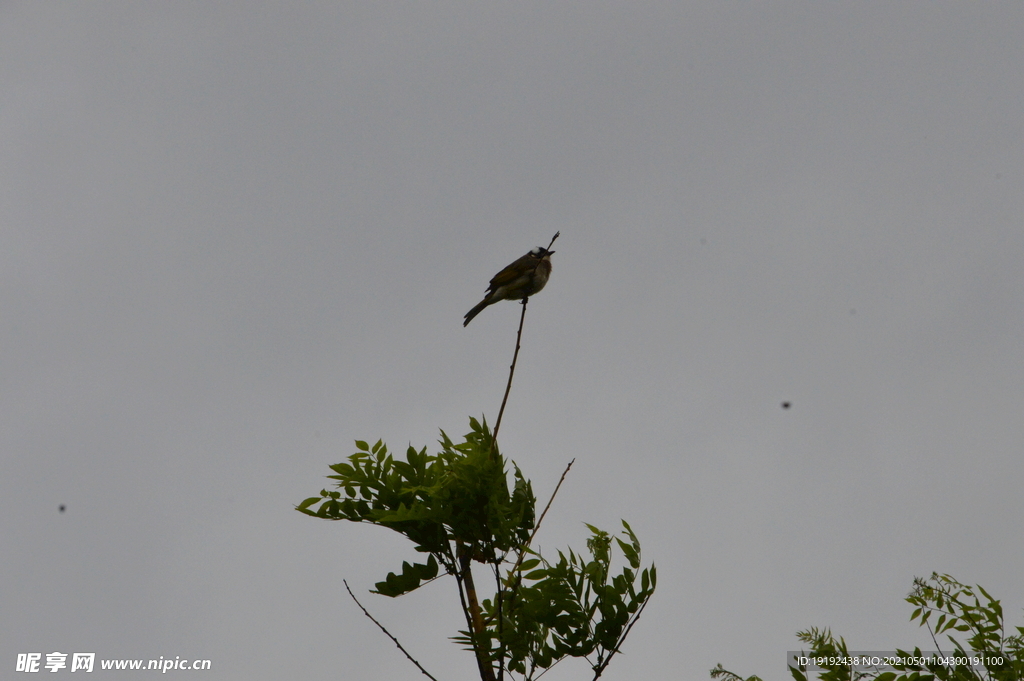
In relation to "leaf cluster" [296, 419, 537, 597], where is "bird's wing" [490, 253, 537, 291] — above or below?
above

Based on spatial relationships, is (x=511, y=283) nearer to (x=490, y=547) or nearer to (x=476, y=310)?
(x=476, y=310)

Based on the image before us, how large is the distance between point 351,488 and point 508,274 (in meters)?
5.51

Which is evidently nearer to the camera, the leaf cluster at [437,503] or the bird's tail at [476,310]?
the leaf cluster at [437,503]

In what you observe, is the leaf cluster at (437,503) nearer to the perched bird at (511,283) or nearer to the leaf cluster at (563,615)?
the leaf cluster at (563,615)

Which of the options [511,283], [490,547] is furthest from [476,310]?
[490,547]

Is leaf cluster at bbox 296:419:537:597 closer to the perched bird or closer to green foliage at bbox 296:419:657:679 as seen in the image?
green foliage at bbox 296:419:657:679

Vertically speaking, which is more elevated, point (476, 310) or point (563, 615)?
point (476, 310)

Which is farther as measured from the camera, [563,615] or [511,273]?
[511,273]

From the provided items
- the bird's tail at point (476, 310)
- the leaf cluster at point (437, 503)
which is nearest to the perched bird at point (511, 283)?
the bird's tail at point (476, 310)

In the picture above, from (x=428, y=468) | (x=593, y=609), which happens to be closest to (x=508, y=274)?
(x=428, y=468)

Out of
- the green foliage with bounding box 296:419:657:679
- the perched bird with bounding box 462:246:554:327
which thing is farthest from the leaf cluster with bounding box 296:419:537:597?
the perched bird with bounding box 462:246:554:327

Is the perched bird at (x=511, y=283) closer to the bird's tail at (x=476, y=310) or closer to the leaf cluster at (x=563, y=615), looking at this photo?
the bird's tail at (x=476, y=310)

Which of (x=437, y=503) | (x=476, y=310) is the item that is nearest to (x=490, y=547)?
(x=437, y=503)

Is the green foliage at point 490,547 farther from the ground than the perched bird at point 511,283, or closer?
closer
